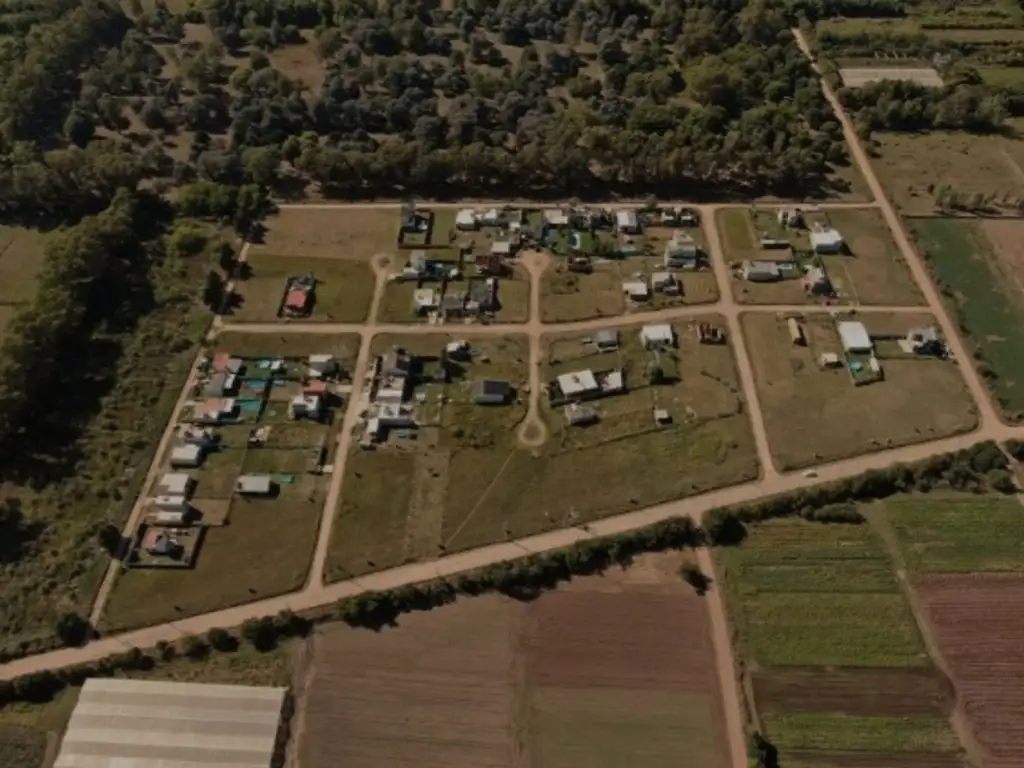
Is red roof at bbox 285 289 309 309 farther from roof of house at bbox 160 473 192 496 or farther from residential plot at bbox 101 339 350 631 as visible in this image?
roof of house at bbox 160 473 192 496

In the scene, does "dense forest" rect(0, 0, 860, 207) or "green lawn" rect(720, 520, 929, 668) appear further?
"dense forest" rect(0, 0, 860, 207)

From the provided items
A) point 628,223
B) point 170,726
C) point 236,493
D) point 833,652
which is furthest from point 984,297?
point 170,726

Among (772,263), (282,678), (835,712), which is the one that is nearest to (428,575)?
(282,678)

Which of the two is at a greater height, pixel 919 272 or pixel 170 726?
pixel 919 272

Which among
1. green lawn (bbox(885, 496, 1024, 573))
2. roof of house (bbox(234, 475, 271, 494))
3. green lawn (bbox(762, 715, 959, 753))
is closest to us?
green lawn (bbox(762, 715, 959, 753))

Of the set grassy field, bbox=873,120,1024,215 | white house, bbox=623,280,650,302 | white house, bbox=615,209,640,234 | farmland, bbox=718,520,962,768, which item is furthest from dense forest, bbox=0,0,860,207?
farmland, bbox=718,520,962,768

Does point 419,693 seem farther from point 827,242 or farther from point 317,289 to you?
point 827,242
